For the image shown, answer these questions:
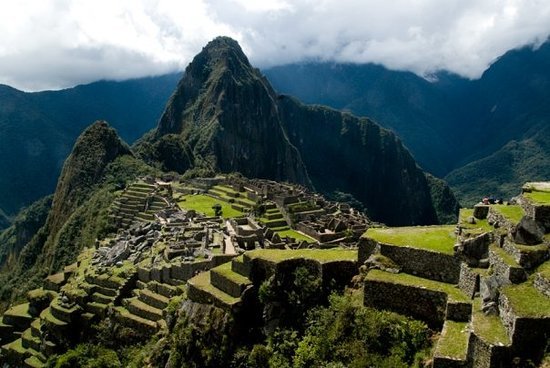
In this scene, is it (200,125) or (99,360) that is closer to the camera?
(99,360)

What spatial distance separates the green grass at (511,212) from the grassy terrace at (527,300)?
217 centimetres

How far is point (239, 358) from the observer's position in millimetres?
16125

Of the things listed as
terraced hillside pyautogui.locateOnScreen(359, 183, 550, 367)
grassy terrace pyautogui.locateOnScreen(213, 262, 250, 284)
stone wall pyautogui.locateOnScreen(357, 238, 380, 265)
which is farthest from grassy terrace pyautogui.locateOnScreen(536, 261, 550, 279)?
grassy terrace pyautogui.locateOnScreen(213, 262, 250, 284)

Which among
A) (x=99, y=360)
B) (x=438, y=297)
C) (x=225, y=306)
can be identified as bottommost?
(x=99, y=360)

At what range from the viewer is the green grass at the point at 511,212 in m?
13.4

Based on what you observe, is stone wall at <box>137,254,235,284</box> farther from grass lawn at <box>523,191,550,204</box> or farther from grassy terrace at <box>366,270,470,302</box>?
grass lawn at <box>523,191,550,204</box>

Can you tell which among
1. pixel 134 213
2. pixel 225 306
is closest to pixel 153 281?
pixel 225 306

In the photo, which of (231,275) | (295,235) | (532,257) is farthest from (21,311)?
(532,257)

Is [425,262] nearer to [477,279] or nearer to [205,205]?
[477,279]

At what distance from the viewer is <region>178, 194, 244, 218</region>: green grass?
61022mm

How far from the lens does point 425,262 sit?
14.3m

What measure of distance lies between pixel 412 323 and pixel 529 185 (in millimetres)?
5858

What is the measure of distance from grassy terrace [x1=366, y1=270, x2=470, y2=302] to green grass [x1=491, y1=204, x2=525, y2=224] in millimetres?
2240

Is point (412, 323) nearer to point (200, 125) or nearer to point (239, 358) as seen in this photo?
point (239, 358)
